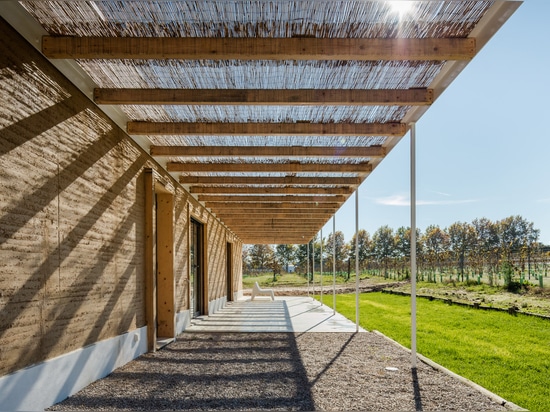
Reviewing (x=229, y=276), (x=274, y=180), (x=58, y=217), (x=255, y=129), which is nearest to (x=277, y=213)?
(x=274, y=180)

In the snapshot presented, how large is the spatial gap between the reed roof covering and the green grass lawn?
3.13 meters

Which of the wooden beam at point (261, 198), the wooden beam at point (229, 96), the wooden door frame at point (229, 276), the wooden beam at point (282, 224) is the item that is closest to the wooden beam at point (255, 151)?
the wooden beam at point (229, 96)

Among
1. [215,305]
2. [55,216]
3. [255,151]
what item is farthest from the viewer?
[215,305]

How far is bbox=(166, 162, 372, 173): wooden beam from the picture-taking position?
25.9ft

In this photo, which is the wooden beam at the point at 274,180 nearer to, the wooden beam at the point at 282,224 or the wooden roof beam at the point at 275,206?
the wooden roof beam at the point at 275,206

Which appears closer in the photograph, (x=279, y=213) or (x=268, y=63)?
(x=268, y=63)

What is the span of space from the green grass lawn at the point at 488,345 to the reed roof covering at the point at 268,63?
10.3 ft

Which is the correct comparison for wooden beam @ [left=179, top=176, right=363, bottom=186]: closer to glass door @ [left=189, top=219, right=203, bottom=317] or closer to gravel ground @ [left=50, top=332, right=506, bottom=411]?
glass door @ [left=189, top=219, right=203, bottom=317]

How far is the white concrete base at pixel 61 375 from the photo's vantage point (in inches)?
131

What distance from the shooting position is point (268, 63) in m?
4.37

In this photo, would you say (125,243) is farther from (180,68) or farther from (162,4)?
(162,4)

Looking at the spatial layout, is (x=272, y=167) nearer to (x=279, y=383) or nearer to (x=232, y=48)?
(x=279, y=383)

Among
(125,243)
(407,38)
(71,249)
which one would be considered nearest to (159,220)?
(125,243)

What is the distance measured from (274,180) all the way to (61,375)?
18.3 feet
